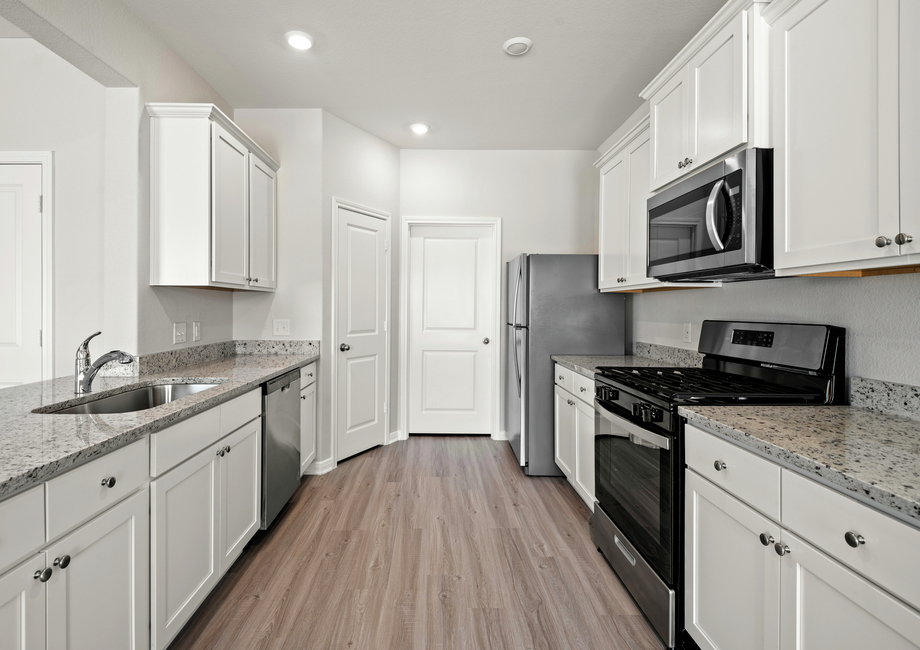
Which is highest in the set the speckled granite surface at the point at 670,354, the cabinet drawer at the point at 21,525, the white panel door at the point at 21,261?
the white panel door at the point at 21,261

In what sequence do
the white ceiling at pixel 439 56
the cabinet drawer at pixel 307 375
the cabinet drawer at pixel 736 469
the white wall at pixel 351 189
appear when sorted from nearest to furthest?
the cabinet drawer at pixel 736 469, the white ceiling at pixel 439 56, the cabinet drawer at pixel 307 375, the white wall at pixel 351 189

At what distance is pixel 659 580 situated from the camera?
1.66 meters

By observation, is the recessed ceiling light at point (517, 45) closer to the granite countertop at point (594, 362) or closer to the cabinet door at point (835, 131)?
the cabinet door at point (835, 131)

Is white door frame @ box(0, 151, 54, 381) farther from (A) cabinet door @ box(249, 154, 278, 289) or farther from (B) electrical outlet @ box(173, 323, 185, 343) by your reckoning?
(A) cabinet door @ box(249, 154, 278, 289)

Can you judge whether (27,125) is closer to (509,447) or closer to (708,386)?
(708,386)

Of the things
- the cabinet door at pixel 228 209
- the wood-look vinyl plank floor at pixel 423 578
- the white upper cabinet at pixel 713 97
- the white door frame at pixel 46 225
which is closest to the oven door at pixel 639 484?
the wood-look vinyl plank floor at pixel 423 578

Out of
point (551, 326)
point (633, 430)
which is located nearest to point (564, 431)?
point (551, 326)

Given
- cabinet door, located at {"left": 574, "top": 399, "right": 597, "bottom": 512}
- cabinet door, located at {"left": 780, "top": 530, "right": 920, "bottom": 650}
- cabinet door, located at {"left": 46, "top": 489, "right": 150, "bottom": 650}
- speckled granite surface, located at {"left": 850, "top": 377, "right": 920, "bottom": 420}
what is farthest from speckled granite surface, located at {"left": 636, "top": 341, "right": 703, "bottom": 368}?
cabinet door, located at {"left": 46, "top": 489, "right": 150, "bottom": 650}

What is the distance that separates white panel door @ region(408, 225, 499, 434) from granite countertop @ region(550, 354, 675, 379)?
118 cm

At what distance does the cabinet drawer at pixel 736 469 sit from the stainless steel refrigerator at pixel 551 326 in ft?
5.88

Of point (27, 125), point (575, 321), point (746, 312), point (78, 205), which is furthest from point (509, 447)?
point (27, 125)

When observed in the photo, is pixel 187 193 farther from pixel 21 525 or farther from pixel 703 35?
pixel 703 35

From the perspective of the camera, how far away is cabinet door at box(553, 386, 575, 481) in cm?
290

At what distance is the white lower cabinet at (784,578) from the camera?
2.86ft
